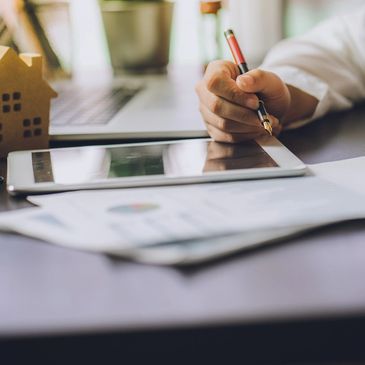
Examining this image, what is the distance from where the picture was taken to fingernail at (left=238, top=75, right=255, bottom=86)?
2.35ft

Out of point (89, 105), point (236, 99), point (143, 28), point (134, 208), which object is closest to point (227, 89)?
point (236, 99)

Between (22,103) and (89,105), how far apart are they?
1.01 ft

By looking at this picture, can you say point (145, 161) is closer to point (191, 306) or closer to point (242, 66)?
point (242, 66)

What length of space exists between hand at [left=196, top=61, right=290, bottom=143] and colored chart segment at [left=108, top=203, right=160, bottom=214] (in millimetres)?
248

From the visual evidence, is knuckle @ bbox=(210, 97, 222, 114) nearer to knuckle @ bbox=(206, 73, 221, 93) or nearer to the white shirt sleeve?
knuckle @ bbox=(206, 73, 221, 93)

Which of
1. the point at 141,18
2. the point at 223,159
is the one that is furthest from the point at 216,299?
the point at 141,18

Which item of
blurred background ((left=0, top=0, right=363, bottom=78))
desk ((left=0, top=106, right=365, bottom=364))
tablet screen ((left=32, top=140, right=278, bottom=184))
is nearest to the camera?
desk ((left=0, top=106, right=365, bottom=364))

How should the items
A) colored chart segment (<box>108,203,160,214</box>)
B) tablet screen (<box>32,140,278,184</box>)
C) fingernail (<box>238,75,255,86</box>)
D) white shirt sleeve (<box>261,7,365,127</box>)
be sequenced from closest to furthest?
colored chart segment (<box>108,203,160,214</box>), tablet screen (<box>32,140,278,184</box>), fingernail (<box>238,75,255,86</box>), white shirt sleeve (<box>261,7,365,127</box>)

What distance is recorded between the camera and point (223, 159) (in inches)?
25.6

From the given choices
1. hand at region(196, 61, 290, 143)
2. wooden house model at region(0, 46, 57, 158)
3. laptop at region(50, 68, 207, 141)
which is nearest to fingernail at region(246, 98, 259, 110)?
hand at region(196, 61, 290, 143)

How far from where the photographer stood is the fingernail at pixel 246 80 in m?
0.72

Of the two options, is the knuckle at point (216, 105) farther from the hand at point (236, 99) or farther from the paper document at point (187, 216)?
the paper document at point (187, 216)

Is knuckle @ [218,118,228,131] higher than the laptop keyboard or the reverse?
higher

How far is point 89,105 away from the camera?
107 centimetres
